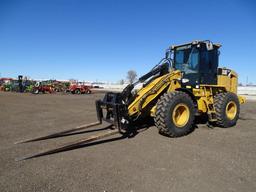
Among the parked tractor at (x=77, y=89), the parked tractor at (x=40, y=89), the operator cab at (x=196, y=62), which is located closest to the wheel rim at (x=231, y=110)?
the operator cab at (x=196, y=62)

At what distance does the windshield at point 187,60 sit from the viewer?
790cm

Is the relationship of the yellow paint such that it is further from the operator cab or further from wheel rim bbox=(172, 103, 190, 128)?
the operator cab

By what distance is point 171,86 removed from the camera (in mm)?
7051

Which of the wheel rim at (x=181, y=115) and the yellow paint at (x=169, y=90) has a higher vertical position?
the yellow paint at (x=169, y=90)

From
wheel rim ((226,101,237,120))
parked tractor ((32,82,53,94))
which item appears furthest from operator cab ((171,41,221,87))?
parked tractor ((32,82,53,94))

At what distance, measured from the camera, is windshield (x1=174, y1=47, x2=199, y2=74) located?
7.90 metres

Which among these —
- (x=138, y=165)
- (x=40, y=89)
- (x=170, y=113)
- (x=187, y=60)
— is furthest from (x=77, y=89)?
(x=138, y=165)

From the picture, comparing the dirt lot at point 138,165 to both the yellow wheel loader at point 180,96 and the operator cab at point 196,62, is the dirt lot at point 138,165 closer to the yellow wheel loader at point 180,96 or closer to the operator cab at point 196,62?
the yellow wheel loader at point 180,96

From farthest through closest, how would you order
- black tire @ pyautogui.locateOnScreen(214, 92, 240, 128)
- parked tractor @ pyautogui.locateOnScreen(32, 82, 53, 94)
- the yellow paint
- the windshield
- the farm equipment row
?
1. the farm equipment row
2. parked tractor @ pyautogui.locateOnScreen(32, 82, 53, 94)
3. the windshield
4. black tire @ pyautogui.locateOnScreen(214, 92, 240, 128)
5. the yellow paint

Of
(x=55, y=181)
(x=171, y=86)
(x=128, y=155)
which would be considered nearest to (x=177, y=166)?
(x=128, y=155)

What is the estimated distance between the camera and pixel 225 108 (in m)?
7.86

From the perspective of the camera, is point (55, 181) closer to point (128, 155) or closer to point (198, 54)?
point (128, 155)

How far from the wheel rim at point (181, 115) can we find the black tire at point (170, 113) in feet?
0.10

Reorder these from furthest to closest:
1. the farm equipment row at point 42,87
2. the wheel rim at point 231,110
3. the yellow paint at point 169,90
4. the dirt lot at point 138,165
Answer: the farm equipment row at point 42,87 → the wheel rim at point 231,110 → the yellow paint at point 169,90 → the dirt lot at point 138,165
